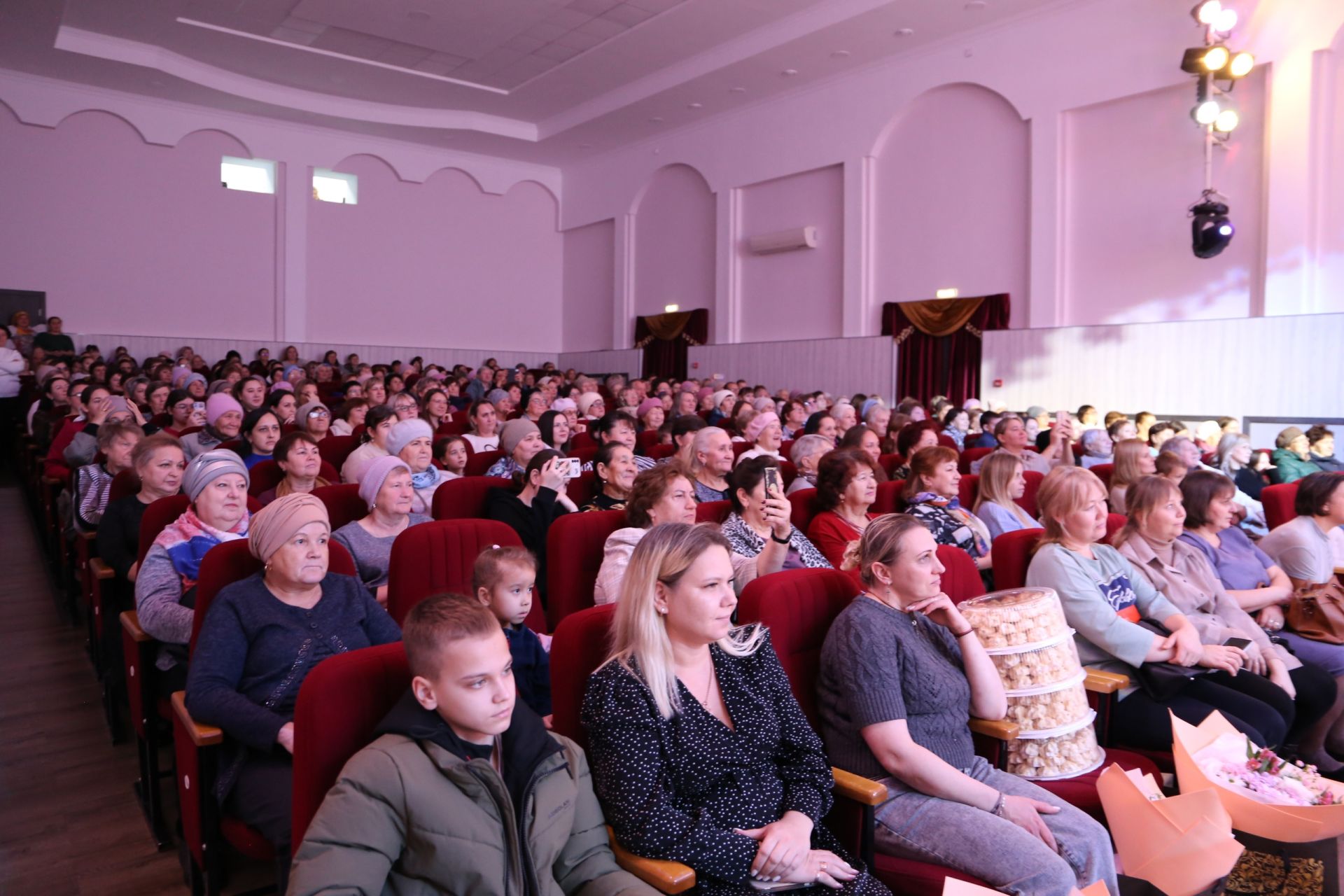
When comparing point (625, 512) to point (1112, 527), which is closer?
point (625, 512)

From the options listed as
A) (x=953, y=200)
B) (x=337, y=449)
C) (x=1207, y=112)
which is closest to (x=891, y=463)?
(x=337, y=449)

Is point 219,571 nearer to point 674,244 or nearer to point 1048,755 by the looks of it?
point 1048,755

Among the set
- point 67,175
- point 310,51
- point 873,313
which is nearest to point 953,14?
point 873,313

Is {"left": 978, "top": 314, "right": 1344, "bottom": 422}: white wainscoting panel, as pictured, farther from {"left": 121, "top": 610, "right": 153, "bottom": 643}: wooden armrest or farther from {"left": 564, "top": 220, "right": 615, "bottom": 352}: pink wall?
{"left": 121, "top": 610, "right": 153, "bottom": 643}: wooden armrest

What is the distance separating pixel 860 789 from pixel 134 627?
6.66 ft

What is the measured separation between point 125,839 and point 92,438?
3.22m

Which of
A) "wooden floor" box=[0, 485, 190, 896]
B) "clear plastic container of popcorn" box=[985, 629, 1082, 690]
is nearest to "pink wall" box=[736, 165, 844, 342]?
"wooden floor" box=[0, 485, 190, 896]

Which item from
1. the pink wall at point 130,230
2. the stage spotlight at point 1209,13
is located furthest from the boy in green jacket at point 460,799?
the pink wall at point 130,230

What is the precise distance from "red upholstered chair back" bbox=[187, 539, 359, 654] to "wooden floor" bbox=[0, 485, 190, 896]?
62cm

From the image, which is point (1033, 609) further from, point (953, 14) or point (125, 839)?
point (953, 14)

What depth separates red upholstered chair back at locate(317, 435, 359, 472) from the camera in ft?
18.4

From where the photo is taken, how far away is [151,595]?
2.66m

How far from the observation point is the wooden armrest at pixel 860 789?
6.27ft

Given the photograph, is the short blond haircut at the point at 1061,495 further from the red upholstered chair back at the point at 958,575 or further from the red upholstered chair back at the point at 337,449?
the red upholstered chair back at the point at 337,449
